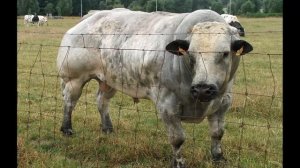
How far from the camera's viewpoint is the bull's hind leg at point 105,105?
25.9ft

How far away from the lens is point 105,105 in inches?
318

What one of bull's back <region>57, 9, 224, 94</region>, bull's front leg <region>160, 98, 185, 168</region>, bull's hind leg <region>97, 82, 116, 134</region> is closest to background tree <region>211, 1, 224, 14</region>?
bull's hind leg <region>97, 82, 116, 134</region>

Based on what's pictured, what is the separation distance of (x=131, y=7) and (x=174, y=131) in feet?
227

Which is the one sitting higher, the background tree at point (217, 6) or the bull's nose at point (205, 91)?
the bull's nose at point (205, 91)

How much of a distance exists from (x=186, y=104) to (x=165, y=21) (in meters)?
1.32

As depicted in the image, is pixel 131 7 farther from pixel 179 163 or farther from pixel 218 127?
pixel 179 163

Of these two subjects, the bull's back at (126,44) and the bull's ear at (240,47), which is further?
the bull's back at (126,44)

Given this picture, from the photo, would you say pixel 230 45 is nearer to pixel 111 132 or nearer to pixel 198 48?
pixel 198 48

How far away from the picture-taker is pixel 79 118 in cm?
864

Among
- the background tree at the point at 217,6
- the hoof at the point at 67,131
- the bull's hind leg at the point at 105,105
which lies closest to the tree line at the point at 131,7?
the background tree at the point at 217,6

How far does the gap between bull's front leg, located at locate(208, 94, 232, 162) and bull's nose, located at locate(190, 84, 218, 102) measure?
1.27m

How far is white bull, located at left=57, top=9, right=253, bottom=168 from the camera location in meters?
5.12

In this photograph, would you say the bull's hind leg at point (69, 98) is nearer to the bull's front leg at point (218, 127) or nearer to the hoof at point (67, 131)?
the hoof at point (67, 131)

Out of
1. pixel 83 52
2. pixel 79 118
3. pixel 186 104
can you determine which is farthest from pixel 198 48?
pixel 79 118
